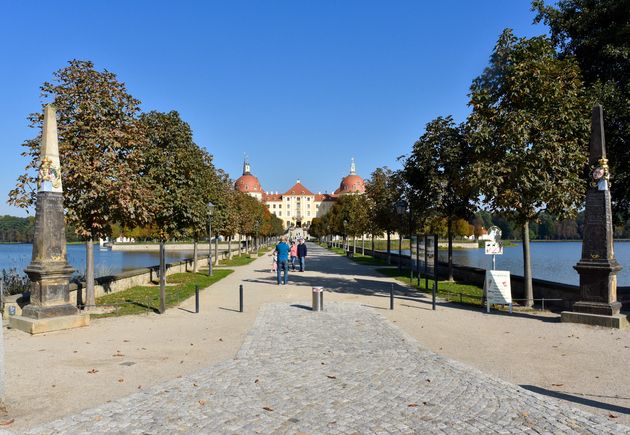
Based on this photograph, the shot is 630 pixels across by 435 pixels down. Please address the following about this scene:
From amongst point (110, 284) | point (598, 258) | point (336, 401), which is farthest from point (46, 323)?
point (598, 258)

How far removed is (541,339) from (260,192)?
164 metres

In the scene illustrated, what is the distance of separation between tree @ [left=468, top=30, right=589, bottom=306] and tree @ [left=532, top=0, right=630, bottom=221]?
179 cm

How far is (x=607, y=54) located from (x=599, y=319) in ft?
32.5

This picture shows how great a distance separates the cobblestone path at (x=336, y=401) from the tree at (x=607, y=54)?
11998mm

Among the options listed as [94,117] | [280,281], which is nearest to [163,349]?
[94,117]

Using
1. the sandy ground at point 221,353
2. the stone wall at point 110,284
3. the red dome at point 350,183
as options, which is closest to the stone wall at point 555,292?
the sandy ground at point 221,353

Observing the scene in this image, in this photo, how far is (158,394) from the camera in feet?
21.2

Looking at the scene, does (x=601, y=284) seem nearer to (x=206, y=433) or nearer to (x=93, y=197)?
(x=206, y=433)

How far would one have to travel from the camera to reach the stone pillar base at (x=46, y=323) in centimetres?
1048

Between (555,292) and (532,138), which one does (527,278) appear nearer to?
(555,292)

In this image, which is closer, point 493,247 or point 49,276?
point 49,276

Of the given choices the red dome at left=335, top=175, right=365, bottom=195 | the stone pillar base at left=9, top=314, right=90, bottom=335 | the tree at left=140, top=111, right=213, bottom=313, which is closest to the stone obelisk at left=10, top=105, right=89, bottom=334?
the stone pillar base at left=9, top=314, right=90, bottom=335

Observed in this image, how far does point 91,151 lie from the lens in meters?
13.3

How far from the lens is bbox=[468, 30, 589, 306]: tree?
13750mm
